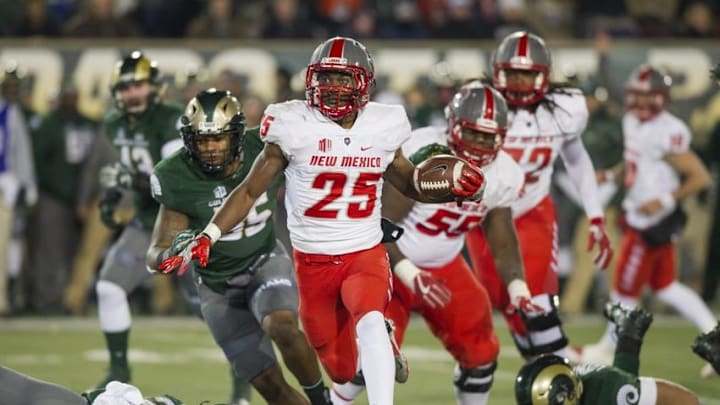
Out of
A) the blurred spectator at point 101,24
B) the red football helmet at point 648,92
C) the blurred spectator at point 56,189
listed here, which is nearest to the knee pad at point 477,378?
the red football helmet at point 648,92

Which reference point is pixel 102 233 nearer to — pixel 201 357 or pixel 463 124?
pixel 201 357

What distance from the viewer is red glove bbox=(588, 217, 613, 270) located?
776cm

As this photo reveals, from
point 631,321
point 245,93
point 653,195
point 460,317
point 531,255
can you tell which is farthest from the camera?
point 245,93

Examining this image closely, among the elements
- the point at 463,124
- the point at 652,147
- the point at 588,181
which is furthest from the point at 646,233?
the point at 463,124

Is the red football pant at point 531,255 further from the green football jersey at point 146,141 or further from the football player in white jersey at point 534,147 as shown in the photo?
the green football jersey at point 146,141

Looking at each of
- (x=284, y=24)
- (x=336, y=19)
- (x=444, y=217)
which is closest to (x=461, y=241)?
(x=444, y=217)

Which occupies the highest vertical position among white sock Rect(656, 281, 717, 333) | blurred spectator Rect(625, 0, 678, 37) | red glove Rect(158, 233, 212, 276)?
red glove Rect(158, 233, 212, 276)

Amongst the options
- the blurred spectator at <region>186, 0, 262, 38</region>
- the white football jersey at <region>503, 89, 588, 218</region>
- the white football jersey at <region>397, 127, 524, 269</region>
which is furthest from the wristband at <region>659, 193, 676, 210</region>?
the blurred spectator at <region>186, 0, 262, 38</region>

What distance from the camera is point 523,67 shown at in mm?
7727

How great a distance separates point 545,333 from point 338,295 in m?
1.40

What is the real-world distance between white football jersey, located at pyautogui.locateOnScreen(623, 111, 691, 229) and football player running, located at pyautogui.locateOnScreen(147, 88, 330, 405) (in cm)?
366

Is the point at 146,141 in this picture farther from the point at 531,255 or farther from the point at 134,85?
the point at 531,255

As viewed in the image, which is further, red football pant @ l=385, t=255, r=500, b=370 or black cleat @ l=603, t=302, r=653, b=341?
red football pant @ l=385, t=255, r=500, b=370

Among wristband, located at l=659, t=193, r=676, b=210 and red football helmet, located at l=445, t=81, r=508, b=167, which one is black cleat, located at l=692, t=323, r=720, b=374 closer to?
red football helmet, located at l=445, t=81, r=508, b=167
